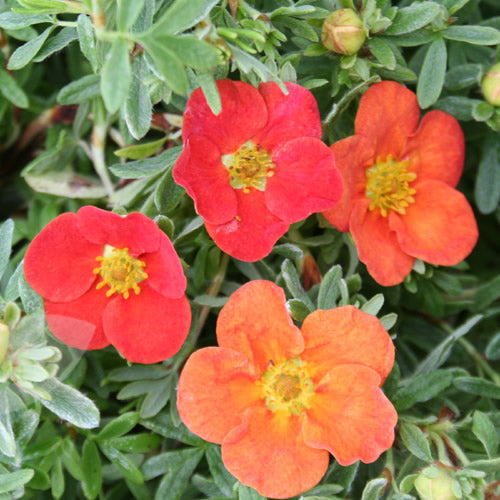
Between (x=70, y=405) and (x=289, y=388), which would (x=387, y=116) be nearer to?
(x=289, y=388)

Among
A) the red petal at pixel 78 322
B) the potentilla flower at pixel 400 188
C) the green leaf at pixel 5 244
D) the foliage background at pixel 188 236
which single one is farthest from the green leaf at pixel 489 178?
the green leaf at pixel 5 244

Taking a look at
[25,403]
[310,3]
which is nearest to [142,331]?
[25,403]

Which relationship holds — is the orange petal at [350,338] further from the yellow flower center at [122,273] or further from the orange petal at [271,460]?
the yellow flower center at [122,273]

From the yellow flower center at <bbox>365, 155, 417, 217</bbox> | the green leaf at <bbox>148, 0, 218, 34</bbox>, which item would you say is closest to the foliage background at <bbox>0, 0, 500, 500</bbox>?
the green leaf at <bbox>148, 0, 218, 34</bbox>

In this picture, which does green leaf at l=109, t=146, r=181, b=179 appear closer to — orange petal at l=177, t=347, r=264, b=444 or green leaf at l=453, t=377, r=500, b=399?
orange petal at l=177, t=347, r=264, b=444

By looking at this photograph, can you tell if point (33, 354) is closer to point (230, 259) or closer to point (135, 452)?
point (135, 452)

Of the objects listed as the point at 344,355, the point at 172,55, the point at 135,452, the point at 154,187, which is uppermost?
the point at 172,55
